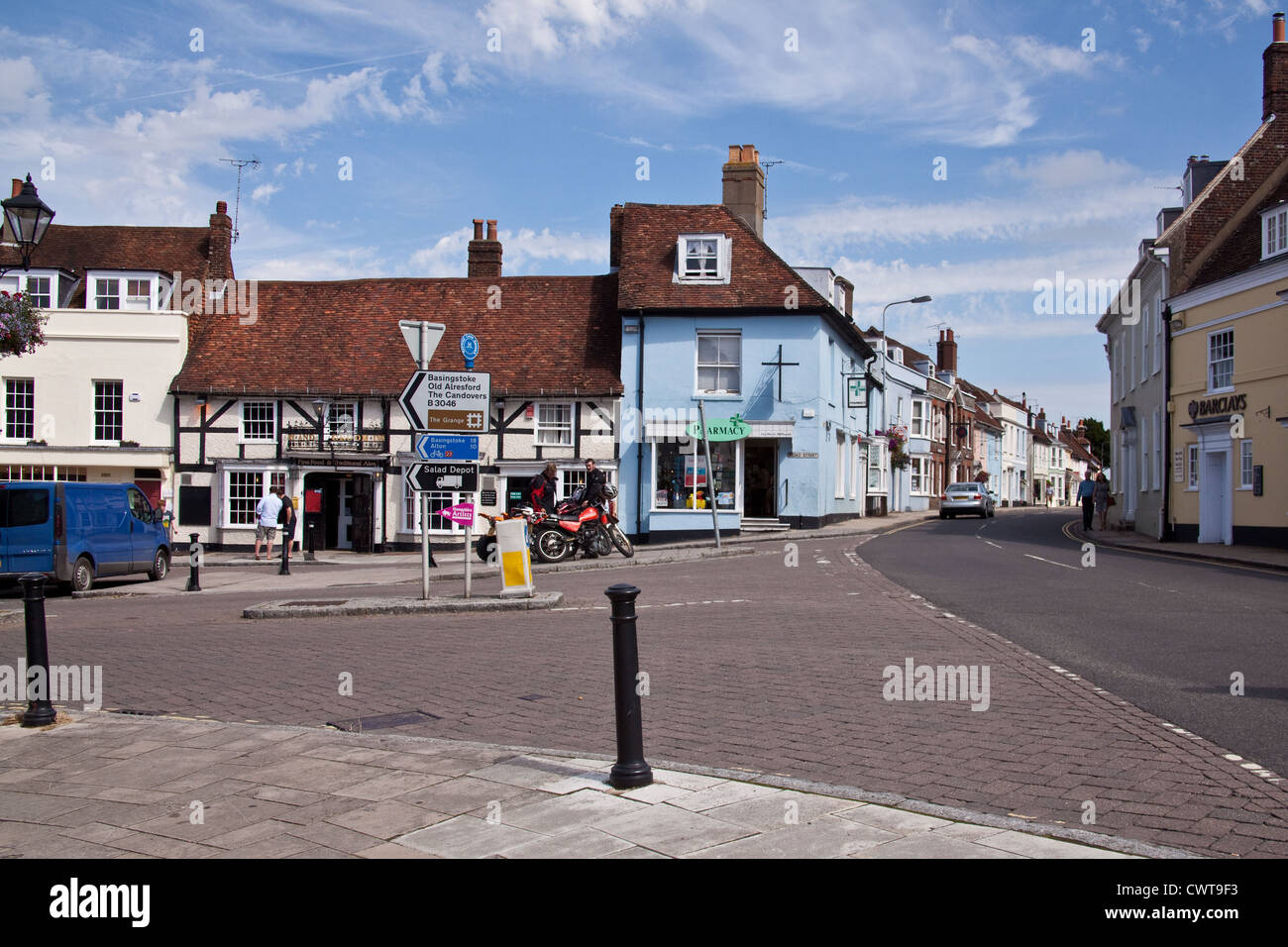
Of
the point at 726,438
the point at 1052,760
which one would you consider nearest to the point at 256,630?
the point at 1052,760

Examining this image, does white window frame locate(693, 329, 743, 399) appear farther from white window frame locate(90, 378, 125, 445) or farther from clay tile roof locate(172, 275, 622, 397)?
white window frame locate(90, 378, 125, 445)

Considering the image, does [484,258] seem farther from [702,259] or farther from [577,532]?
[577,532]

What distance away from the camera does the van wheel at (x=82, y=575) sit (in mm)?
18641

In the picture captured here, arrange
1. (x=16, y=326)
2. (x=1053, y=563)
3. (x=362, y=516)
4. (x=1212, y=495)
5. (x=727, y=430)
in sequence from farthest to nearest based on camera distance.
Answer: (x=362, y=516) < (x=727, y=430) < (x=1212, y=495) < (x=1053, y=563) < (x=16, y=326)

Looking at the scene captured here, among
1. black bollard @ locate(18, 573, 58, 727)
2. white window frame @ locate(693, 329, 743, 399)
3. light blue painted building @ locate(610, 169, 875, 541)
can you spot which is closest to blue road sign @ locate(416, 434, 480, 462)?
black bollard @ locate(18, 573, 58, 727)

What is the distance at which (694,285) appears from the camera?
3023cm

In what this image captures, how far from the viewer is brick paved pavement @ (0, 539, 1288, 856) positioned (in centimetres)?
536

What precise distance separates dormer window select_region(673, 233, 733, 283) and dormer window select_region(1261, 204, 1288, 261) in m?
13.1

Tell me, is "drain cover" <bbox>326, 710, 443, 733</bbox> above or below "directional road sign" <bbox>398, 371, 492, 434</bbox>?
below

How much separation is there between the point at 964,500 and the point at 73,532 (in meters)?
33.0

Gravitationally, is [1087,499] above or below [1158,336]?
below

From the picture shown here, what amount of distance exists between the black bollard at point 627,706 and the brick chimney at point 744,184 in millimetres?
29538

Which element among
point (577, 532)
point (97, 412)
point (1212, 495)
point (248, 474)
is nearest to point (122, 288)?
point (97, 412)

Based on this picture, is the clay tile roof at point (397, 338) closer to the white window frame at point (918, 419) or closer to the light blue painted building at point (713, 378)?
the light blue painted building at point (713, 378)
